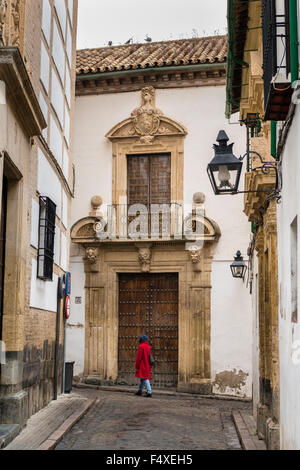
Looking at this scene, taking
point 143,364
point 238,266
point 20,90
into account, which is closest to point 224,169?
point 20,90

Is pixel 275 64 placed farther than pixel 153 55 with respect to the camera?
No

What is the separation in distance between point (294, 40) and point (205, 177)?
13314 millimetres

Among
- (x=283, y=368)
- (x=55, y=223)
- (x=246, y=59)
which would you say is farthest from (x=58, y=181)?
(x=283, y=368)

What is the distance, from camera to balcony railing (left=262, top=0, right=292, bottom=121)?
18.7 feet

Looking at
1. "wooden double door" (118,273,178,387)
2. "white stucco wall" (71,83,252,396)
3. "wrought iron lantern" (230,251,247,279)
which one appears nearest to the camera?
"wrought iron lantern" (230,251,247,279)

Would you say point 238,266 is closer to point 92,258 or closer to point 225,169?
point 92,258

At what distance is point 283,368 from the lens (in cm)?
697

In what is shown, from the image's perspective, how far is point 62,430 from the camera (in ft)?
32.4

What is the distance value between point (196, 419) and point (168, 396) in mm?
4589

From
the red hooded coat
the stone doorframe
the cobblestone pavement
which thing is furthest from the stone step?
the stone doorframe

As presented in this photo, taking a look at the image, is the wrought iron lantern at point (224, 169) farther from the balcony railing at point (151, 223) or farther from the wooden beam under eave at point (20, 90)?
the balcony railing at point (151, 223)

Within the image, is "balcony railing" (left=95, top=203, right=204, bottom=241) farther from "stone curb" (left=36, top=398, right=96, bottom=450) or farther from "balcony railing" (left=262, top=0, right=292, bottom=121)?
"balcony railing" (left=262, top=0, right=292, bottom=121)

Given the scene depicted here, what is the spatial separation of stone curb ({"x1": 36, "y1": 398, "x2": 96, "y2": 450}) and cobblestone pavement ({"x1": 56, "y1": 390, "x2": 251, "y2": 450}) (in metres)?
0.09

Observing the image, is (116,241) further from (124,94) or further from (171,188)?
(124,94)
